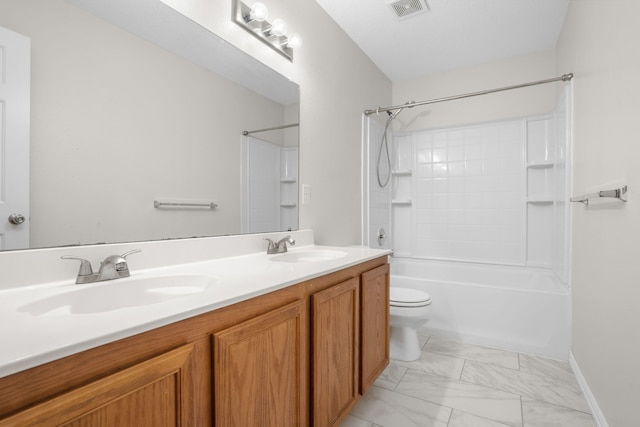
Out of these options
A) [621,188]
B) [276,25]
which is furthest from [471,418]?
[276,25]

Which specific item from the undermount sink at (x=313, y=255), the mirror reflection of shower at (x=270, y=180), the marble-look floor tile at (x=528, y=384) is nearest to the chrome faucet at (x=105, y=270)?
the mirror reflection of shower at (x=270, y=180)

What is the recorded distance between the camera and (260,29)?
1.65 meters

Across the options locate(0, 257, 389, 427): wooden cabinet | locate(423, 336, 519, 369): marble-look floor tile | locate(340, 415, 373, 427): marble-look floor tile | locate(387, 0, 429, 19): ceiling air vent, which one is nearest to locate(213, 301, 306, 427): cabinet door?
locate(0, 257, 389, 427): wooden cabinet

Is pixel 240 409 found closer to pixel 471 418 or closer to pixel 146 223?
pixel 146 223

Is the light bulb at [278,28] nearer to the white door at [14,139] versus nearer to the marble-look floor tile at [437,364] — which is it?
the white door at [14,139]

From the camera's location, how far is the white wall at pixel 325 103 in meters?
1.78

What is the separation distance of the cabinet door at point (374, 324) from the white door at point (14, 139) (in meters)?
1.26

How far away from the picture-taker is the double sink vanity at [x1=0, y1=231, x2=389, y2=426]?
515mm

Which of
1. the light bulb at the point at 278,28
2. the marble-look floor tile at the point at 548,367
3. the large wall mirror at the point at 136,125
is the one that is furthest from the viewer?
the marble-look floor tile at the point at 548,367

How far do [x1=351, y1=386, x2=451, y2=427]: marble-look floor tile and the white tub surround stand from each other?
2.59ft

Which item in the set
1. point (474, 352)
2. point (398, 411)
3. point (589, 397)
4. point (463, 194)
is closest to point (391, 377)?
point (398, 411)

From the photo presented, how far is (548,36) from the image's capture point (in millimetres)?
2559

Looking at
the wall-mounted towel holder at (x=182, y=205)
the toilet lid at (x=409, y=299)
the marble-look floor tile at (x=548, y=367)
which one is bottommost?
the marble-look floor tile at (x=548, y=367)

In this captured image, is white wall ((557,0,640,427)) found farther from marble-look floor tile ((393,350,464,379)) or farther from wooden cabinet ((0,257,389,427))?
wooden cabinet ((0,257,389,427))
